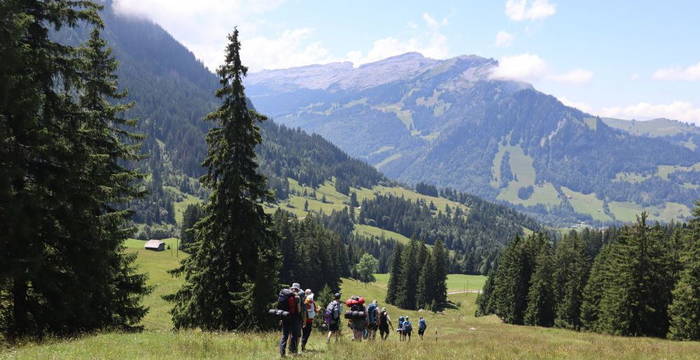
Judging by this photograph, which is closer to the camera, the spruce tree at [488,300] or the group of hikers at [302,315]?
the group of hikers at [302,315]

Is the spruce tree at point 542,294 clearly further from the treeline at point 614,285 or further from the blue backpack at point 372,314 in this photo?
the blue backpack at point 372,314

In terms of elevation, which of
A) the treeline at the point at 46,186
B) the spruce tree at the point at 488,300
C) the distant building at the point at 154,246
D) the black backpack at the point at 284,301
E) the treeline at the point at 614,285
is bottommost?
the spruce tree at the point at 488,300

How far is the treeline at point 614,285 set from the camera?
43.8 meters

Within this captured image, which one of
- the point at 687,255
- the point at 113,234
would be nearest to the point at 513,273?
the point at 687,255

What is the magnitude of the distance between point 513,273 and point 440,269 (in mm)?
40720

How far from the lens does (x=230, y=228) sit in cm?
2744

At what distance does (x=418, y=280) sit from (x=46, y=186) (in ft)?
348

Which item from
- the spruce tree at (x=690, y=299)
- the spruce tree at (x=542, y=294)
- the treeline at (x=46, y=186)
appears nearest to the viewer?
the treeline at (x=46, y=186)

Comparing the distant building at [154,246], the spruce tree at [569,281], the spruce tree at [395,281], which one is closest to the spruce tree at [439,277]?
the spruce tree at [395,281]

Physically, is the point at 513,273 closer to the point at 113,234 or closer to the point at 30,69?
the point at 113,234

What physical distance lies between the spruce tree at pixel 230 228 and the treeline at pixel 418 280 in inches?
3566

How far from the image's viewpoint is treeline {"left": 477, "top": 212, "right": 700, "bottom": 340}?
144 feet

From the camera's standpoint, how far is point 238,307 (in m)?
27.0

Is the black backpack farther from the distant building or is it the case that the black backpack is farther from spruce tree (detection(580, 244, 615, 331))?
the distant building
